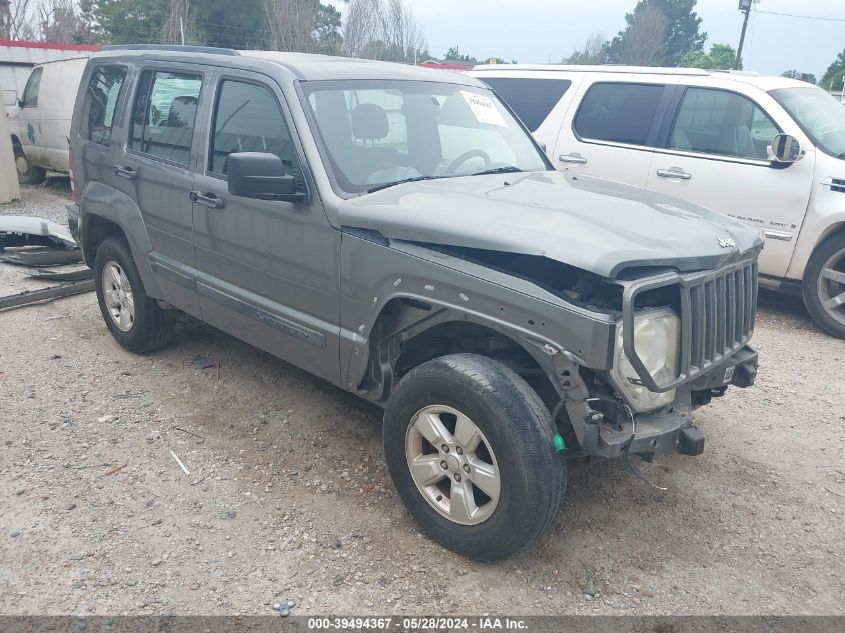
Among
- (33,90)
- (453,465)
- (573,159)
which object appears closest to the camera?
(453,465)

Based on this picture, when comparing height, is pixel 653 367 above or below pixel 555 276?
below

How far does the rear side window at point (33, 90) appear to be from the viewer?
39.9ft

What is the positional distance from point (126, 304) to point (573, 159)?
14.5ft

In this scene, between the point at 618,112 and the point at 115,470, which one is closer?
the point at 115,470

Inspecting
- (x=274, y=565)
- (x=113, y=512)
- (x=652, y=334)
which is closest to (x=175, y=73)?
(x=113, y=512)

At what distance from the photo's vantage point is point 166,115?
441cm

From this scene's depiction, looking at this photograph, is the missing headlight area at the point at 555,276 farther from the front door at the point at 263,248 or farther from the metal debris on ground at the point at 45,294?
the metal debris on ground at the point at 45,294

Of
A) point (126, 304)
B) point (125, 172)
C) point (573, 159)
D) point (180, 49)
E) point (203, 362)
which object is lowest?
point (203, 362)

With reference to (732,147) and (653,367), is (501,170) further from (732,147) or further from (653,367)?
(732,147)

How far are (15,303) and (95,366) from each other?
1.77 m

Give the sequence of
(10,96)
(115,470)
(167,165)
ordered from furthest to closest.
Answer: (10,96), (167,165), (115,470)

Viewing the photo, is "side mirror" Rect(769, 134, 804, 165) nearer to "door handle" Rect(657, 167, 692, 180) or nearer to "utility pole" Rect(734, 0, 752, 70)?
"door handle" Rect(657, 167, 692, 180)

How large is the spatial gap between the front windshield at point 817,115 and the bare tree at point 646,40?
170ft

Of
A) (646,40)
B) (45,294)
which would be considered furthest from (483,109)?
(646,40)
